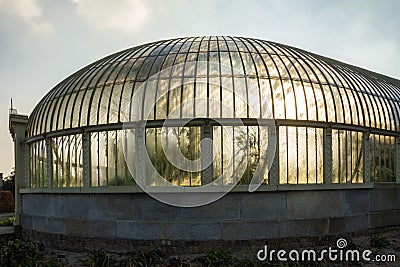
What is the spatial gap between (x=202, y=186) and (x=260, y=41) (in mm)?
9057

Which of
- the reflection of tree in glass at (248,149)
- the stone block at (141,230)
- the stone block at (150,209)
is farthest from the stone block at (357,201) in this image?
the stone block at (141,230)

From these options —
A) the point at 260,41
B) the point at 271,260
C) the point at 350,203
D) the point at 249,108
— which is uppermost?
the point at 260,41

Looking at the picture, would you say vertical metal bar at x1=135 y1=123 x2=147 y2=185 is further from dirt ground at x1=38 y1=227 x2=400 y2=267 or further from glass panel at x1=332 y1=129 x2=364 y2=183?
glass panel at x1=332 y1=129 x2=364 y2=183

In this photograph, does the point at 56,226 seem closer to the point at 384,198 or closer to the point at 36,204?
the point at 36,204

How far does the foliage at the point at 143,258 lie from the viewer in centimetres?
1571

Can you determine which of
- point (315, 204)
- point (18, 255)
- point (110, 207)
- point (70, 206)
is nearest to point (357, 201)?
point (315, 204)

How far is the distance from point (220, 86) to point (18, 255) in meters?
9.99

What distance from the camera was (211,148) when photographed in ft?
59.1

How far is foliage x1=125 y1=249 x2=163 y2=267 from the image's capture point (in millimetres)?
15711

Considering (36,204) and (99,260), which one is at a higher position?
(36,204)

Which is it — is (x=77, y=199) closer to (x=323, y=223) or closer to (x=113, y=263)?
(x=113, y=263)

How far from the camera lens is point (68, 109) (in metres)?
20.7

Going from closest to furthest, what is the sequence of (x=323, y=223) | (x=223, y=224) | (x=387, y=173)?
(x=223, y=224), (x=323, y=223), (x=387, y=173)

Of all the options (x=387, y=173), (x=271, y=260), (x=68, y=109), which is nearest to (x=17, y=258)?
(x=68, y=109)
